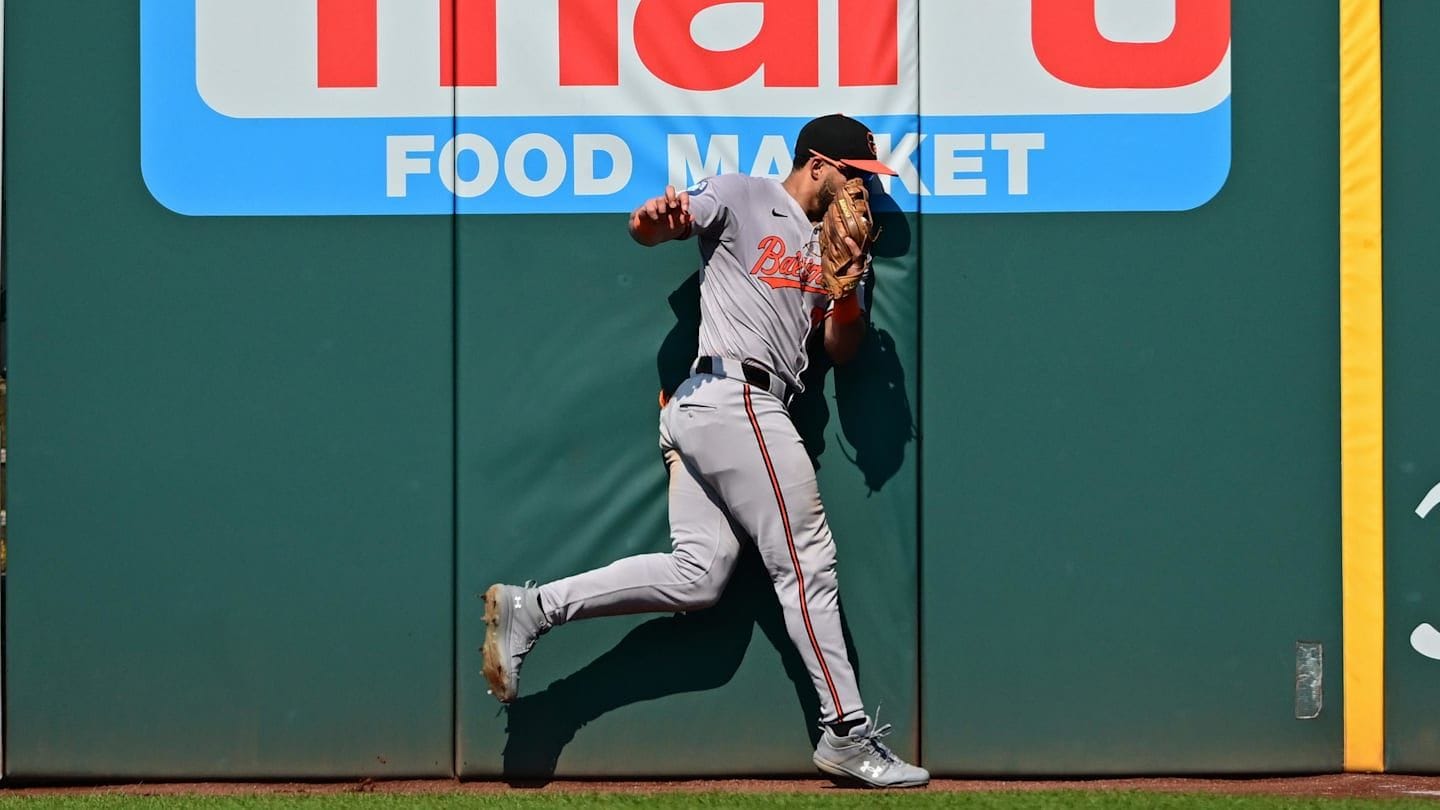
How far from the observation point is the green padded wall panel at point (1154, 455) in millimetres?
4750

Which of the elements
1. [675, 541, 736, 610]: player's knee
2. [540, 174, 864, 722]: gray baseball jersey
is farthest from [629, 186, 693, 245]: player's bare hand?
[675, 541, 736, 610]: player's knee

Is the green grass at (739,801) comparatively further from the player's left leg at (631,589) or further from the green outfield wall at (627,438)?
the player's left leg at (631,589)

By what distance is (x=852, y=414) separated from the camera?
4.81 metres

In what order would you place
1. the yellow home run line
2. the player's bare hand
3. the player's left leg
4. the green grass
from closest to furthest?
the player's bare hand → the green grass → the player's left leg → the yellow home run line

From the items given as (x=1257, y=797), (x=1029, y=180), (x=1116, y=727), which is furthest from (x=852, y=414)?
(x=1257, y=797)

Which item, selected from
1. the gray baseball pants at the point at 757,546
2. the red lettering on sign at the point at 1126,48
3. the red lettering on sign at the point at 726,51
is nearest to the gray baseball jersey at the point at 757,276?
the gray baseball pants at the point at 757,546

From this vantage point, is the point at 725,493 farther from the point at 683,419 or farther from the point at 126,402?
the point at 126,402

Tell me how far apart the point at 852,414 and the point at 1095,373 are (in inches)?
28.9

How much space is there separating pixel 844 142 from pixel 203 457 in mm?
2122

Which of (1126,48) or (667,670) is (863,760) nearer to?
(667,670)

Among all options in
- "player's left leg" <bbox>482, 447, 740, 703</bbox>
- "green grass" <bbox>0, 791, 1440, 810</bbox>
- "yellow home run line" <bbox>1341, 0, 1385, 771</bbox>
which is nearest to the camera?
"green grass" <bbox>0, 791, 1440, 810</bbox>

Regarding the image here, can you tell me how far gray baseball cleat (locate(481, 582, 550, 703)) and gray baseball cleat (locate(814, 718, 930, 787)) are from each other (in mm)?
893

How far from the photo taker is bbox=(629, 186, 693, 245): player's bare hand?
436cm

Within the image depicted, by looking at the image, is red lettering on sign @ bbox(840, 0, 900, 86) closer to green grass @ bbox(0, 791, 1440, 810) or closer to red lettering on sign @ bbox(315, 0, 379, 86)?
red lettering on sign @ bbox(315, 0, 379, 86)
